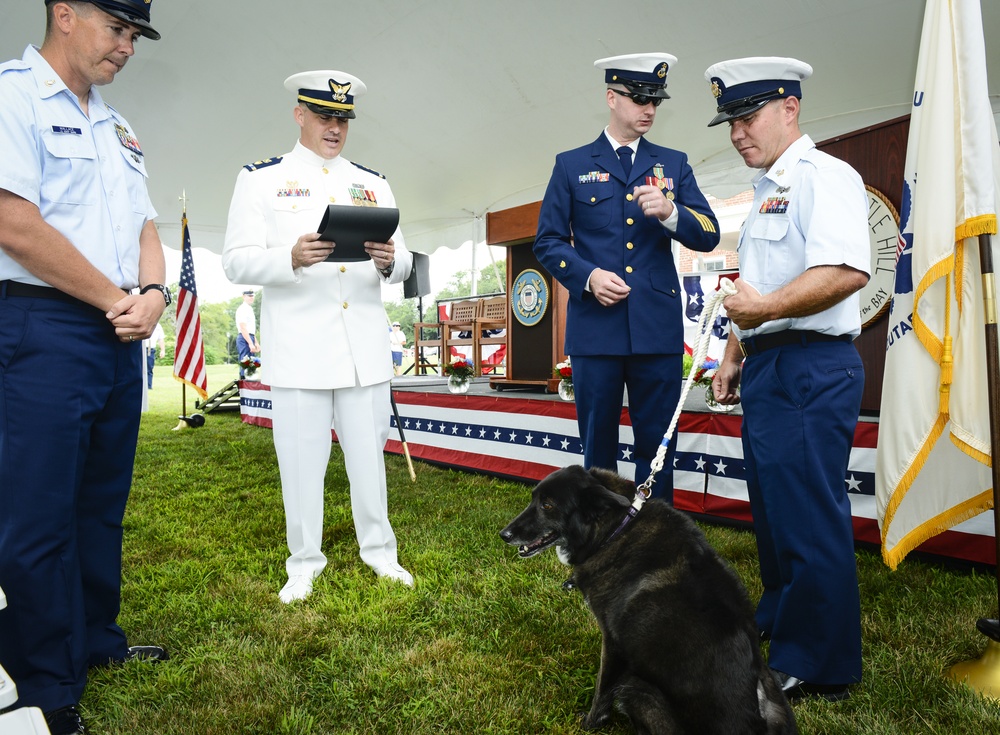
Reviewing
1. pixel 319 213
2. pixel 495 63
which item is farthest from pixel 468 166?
pixel 319 213

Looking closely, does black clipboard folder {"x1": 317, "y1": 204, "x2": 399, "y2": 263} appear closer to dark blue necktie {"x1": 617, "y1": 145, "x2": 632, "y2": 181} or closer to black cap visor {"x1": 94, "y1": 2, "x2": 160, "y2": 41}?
black cap visor {"x1": 94, "y1": 2, "x2": 160, "y2": 41}

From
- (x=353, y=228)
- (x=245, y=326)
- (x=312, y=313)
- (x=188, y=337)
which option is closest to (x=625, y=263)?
(x=353, y=228)

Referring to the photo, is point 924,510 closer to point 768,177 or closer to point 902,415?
point 902,415

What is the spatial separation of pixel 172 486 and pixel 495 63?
5430 millimetres

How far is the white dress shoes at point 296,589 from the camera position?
8.37 feet

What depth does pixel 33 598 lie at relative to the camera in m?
1.62

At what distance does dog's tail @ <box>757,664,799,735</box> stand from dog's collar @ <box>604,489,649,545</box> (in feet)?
1.45

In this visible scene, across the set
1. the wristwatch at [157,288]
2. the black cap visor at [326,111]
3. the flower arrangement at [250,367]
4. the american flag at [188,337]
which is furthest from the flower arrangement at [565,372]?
the flower arrangement at [250,367]

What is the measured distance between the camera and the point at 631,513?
1599 millimetres

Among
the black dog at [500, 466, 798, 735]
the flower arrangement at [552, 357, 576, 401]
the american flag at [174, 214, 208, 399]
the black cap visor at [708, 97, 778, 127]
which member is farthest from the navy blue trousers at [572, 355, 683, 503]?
the american flag at [174, 214, 208, 399]

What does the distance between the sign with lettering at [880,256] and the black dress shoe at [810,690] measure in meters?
2.13

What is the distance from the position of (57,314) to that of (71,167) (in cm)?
41

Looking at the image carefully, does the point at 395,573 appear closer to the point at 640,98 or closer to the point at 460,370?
the point at 640,98

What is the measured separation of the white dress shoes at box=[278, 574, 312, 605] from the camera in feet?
8.37
